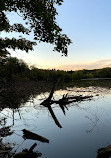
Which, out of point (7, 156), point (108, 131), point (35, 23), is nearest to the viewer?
point (7, 156)

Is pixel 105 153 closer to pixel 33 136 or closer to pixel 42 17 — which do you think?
pixel 33 136

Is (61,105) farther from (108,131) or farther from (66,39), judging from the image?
(66,39)

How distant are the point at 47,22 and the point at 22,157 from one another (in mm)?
5395

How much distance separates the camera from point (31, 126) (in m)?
8.68

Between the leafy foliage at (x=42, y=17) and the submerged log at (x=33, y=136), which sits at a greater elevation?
the leafy foliage at (x=42, y=17)

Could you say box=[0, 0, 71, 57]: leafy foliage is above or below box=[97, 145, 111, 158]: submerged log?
above

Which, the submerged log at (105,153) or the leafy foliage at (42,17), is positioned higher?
the leafy foliage at (42,17)

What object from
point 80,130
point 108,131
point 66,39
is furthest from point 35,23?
point 108,131

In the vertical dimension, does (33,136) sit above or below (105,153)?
below

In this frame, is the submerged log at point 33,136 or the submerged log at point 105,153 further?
the submerged log at point 33,136

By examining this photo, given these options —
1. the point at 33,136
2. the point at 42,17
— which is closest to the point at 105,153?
the point at 33,136

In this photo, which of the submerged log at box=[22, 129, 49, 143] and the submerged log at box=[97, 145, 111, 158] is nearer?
the submerged log at box=[97, 145, 111, 158]

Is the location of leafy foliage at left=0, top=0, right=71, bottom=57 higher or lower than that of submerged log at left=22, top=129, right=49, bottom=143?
higher

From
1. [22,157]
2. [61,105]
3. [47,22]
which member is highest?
[47,22]
